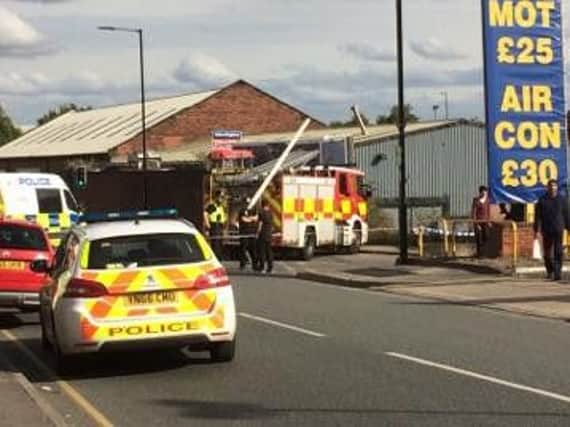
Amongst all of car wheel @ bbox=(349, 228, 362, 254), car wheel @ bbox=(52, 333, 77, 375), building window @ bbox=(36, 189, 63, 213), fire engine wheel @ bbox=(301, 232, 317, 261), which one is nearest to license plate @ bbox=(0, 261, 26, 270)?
car wheel @ bbox=(52, 333, 77, 375)

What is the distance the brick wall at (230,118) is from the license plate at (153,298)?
61016 mm

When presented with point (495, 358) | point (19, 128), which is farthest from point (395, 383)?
point (19, 128)

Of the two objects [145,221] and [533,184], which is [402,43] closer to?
[533,184]

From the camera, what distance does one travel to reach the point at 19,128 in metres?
130

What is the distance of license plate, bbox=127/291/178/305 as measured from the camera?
33.7 ft

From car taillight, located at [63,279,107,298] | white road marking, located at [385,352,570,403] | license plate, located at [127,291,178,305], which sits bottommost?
white road marking, located at [385,352,570,403]

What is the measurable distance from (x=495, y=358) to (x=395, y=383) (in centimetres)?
193

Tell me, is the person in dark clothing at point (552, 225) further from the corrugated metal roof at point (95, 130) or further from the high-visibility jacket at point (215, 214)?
the corrugated metal roof at point (95, 130)

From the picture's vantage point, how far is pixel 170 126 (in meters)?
72.2

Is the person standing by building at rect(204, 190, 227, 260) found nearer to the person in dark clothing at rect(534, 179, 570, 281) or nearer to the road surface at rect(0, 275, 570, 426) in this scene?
the person in dark clothing at rect(534, 179, 570, 281)

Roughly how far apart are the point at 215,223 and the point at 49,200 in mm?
4558

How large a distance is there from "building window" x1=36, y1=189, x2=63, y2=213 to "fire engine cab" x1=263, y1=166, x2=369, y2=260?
5.65 m

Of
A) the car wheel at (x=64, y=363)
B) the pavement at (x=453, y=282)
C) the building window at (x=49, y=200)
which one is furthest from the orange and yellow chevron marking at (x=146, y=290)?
the building window at (x=49, y=200)

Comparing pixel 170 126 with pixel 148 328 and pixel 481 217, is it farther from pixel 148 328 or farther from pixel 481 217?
pixel 148 328
